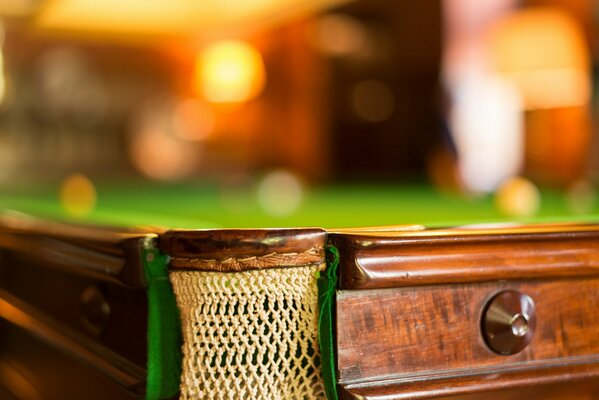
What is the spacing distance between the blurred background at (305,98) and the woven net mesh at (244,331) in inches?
132

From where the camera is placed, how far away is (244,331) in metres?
0.81

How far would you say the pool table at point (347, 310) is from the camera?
2.63ft

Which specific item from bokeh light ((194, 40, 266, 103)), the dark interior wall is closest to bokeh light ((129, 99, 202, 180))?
bokeh light ((194, 40, 266, 103))

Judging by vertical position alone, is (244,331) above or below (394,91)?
below

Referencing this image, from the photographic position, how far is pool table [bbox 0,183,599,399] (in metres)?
0.80

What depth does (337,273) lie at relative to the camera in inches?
32.5

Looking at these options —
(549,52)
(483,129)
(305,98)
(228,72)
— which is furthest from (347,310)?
(305,98)

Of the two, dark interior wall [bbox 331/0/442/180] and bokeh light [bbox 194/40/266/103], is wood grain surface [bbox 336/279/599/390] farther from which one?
dark interior wall [bbox 331/0/442/180]

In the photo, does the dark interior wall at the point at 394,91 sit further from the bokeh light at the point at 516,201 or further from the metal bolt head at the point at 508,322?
the metal bolt head at the point at 508,322

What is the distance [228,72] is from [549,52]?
3.16 meters

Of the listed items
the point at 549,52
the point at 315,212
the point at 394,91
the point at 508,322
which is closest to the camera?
the point at 508,322

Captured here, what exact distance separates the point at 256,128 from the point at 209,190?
3314 millimetres

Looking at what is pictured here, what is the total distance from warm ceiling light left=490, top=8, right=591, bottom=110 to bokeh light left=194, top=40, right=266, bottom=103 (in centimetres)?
263

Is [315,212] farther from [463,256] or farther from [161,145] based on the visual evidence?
[161,145]
